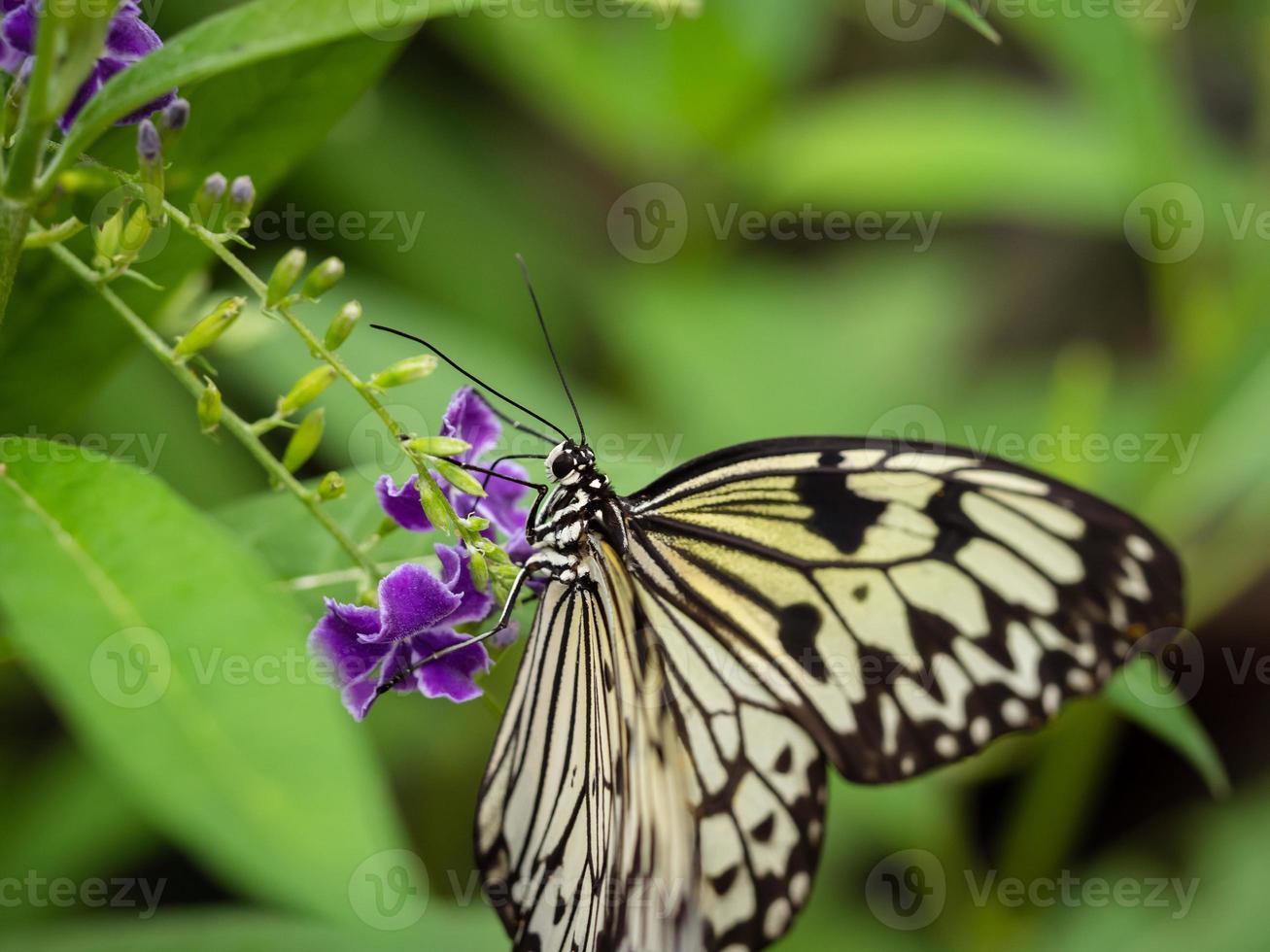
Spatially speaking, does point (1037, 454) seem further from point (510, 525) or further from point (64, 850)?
point (64, 850)

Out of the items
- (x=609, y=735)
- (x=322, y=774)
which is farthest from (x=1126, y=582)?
(x=322, y=774)

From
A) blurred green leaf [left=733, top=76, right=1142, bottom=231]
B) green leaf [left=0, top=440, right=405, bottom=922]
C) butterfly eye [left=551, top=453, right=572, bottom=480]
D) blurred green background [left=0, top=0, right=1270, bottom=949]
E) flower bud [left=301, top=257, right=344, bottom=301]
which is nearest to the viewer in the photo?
green leaf [left=0, top=440, right=405, bottom=922]

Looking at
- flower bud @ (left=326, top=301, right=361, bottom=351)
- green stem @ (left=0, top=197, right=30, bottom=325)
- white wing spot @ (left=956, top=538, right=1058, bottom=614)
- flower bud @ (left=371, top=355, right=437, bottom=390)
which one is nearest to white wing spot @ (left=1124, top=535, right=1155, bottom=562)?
white wing spot @ (left=956, top=538, right=1058, bottom=614)

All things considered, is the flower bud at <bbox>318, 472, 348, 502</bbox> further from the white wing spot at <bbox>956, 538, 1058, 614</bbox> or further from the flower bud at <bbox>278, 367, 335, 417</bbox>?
the white wing spot at <bbox>956, 538, 1058, 614</bbox>

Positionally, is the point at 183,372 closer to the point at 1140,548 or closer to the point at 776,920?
the point at 776,920

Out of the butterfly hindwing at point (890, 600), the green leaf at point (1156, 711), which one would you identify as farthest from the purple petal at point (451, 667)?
the green leaf at point (1156, 711)

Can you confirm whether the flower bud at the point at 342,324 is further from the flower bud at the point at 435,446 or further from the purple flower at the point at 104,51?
the purple flower at the point at 104,51
